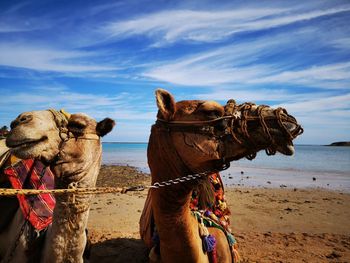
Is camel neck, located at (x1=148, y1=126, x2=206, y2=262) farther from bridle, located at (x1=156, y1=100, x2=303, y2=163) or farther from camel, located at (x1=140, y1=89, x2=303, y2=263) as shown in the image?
bridle, located at (x1=156, y1=100, x2=303, y2=163)

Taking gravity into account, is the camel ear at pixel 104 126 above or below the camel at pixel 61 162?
above

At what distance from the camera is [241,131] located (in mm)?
2520

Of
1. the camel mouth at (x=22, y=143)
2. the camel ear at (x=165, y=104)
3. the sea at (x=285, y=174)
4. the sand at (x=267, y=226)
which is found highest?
the camel ear at (x=165, y=104)

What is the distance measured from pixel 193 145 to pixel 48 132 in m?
1.29

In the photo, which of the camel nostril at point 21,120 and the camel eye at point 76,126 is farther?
the camel eye at point 76,126

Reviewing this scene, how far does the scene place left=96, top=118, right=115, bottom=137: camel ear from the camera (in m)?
3.13

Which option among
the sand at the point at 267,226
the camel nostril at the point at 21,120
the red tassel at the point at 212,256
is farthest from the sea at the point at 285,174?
the camel nostril at the point at 21,120

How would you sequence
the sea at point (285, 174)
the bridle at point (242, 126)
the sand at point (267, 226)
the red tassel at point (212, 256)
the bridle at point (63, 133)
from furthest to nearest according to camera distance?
the sea at point (285, 174), the sand at point (267, 226), the red tassel at point (212, 256), the bridle at point (63, 133), the bridle at point (242, 126)

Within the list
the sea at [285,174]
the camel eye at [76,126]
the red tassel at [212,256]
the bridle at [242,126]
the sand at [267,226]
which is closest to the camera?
the bridle at [242,126]

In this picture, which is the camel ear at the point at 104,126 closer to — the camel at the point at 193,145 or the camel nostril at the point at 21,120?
the camel at the point at 193,145

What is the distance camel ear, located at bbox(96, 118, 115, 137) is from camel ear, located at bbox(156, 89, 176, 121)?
2.18 feet

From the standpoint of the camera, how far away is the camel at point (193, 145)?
2.46 metres

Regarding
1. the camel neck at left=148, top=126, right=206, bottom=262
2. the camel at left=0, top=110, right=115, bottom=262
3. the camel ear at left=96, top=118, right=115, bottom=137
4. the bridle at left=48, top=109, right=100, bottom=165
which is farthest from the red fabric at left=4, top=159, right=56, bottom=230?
the camel neck at left=148, top=126, right=206, bottom=262

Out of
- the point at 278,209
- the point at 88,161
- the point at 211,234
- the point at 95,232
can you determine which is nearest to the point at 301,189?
the point at 278,209
